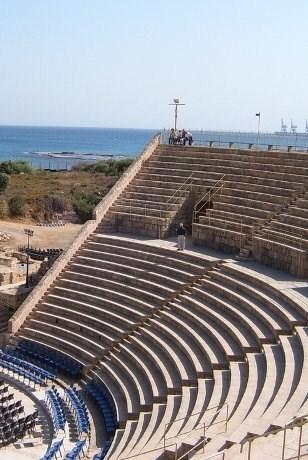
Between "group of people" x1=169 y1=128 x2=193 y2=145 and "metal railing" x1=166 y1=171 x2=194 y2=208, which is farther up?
"group of people" x1=169 y1=128 x2=193 y2=145

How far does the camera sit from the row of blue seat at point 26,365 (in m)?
22.2

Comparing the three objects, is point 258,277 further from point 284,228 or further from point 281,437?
point 281,437

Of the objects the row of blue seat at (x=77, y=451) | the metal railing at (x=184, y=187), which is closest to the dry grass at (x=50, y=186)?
the metal railing at (x=184, y=187)

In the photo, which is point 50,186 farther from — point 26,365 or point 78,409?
point 78,409

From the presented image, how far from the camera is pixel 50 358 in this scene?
2317 cm

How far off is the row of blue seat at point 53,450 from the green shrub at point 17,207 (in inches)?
1431

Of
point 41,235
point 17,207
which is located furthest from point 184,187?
point 17,207

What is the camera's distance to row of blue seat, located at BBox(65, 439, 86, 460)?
1609 centimetres

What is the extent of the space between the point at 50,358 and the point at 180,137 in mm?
15030

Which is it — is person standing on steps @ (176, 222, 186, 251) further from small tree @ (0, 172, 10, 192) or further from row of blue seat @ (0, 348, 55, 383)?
small tree @ (0, 172, 10, 192)

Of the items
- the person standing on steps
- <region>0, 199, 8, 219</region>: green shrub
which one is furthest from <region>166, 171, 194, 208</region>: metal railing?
<region>0, 199, 8, 219</region>: green shrub

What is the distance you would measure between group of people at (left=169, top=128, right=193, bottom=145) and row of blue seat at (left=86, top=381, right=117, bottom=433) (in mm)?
15808

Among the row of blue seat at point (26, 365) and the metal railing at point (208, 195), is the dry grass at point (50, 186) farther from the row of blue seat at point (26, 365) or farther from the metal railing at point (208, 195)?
the row of blue seat at point (26, 365)

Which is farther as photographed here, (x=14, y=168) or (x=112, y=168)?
(x=14, y=168)
